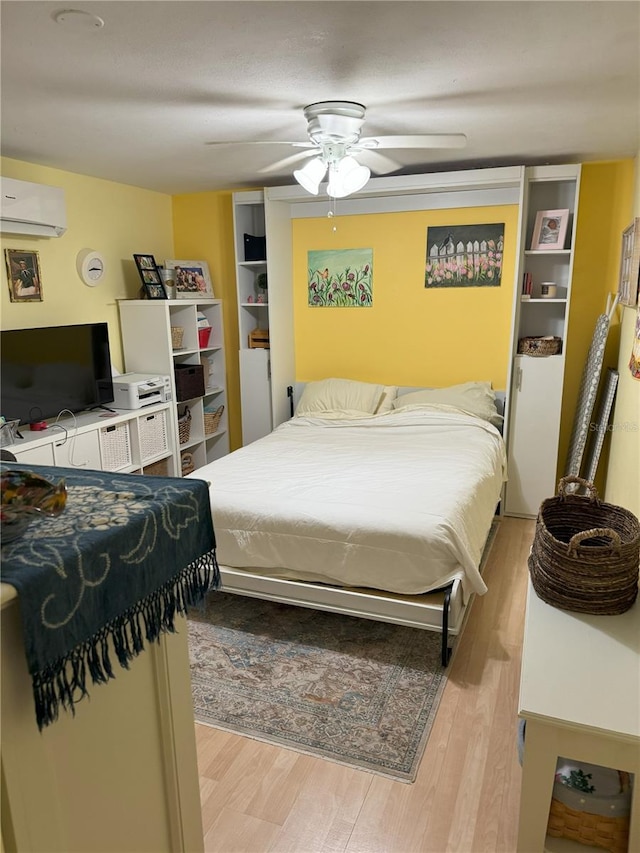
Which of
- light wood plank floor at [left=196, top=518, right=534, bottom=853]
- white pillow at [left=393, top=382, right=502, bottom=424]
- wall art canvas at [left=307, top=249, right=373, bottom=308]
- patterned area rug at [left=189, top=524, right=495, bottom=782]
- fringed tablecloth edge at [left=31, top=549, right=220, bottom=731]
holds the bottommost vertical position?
light wood plank floor at [left=196, top=518, right=534, bottom=853]

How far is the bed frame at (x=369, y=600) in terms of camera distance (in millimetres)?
2504

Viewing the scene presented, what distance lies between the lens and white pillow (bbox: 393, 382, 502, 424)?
4211 millimetres

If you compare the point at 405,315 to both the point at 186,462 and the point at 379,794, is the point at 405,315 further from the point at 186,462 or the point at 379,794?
the point at 379,794

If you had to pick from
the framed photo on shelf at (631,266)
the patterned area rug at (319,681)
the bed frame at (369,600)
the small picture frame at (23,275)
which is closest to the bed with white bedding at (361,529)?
the bed frame at (369,600)

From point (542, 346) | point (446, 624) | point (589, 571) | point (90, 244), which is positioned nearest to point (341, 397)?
point (542, 346)

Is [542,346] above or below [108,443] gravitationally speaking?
above

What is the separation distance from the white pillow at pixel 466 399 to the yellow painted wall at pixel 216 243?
1579 mm

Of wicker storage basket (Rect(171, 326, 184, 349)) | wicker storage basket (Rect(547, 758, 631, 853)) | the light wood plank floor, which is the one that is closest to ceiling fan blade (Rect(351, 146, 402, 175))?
wicker storage basket (Rect(171, 326, 184, 349))

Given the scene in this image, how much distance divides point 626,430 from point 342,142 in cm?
202

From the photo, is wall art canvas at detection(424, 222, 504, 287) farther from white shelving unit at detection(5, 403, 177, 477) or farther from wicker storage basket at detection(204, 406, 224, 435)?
white shelving unit at detection(5, 403, 177, 477)

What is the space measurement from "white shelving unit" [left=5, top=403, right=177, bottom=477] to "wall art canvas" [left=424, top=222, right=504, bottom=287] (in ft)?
7.37

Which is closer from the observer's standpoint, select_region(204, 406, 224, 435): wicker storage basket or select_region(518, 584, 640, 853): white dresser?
select_region(518, 584, 640, 853): white dresser

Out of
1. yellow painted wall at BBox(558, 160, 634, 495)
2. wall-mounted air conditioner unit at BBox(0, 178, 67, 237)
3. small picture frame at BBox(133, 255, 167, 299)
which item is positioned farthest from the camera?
small picture frame at BBox(133, 255, 167, 299)

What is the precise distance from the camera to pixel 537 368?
13.3 feet
